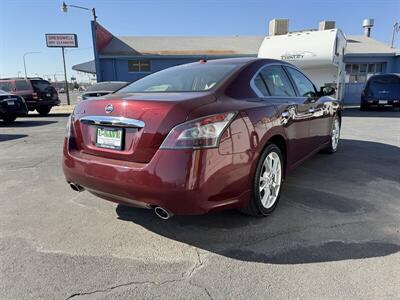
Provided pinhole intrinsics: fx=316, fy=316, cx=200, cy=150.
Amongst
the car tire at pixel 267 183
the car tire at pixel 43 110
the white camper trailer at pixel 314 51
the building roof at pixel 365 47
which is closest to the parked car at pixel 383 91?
the white camper trailer at pixel 314 51

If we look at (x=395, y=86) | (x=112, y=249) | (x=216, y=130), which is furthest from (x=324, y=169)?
(x=395, y=86)

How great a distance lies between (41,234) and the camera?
2.98 meters

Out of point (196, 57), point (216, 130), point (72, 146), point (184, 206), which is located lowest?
point (184, 206)

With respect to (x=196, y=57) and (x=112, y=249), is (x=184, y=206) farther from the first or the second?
(x=196, y=57)

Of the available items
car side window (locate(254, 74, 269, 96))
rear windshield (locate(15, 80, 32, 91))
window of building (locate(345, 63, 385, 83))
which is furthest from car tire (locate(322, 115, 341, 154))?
window of building (locate(345, 63, 385, 83))

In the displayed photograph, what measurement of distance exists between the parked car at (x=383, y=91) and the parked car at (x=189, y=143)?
13.6 metres

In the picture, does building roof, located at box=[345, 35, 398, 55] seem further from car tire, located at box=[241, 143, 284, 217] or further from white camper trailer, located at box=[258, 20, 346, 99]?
car tire, located at box=[241, 143, 284, 217]

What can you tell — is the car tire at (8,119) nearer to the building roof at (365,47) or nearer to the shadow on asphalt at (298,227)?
the shadow on asphalt at (298,227)

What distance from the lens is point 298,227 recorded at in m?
3.02

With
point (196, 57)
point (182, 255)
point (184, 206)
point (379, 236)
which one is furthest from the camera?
point (196, 57)

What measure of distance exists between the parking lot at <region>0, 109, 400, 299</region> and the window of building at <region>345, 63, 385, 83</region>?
1920cm

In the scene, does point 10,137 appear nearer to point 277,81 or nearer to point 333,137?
point 277,81

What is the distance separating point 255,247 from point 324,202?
1.35 m

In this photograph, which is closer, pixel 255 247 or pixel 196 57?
pixel 255 247
